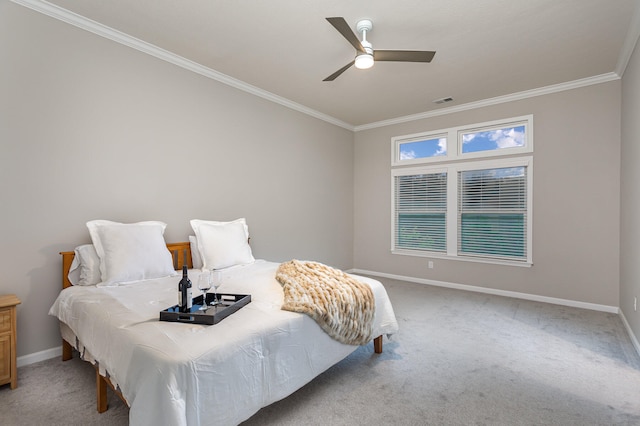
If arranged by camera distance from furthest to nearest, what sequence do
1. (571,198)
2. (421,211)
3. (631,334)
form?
1. (421,211)
2. (571,198)
3. (631,334)

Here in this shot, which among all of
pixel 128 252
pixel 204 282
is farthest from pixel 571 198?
pixel 128 252

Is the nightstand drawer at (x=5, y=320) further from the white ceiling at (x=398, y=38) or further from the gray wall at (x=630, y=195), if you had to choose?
the gray wall at (x=630, y=195)

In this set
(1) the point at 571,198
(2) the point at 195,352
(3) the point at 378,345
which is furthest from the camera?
(1) the point at 571,198

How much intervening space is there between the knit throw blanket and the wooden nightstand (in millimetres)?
1818

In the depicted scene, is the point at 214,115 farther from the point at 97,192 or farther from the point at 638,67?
the point at 638,67

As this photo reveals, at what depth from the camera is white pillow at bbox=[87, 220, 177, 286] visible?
255 centimetres

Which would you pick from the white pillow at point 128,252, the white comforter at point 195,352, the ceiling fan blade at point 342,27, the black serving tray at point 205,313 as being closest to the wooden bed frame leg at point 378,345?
the white comforter at point 195,352

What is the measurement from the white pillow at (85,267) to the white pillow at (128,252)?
6cm

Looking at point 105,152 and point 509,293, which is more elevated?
point 105,152

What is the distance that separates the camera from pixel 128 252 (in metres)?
2.64

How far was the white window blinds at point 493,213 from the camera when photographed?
4.52 meters

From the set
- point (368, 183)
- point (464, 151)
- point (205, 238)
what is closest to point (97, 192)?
point (205, 238)

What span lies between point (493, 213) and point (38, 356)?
5.45 m

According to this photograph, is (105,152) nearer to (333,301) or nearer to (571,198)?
(333,301)
